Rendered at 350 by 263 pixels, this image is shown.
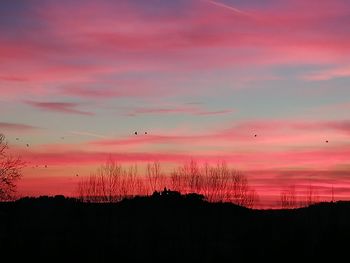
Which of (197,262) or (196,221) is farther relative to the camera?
(196,221)

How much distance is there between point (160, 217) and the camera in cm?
4212

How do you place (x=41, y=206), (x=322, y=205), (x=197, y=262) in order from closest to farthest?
(x=197, y=262) → (x=322, y=205) → (x=41, y=206)

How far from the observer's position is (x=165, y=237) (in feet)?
97.4

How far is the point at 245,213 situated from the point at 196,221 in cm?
857

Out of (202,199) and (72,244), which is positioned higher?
(202,199)

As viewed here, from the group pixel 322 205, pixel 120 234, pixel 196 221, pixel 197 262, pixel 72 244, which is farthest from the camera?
pixel 322 205

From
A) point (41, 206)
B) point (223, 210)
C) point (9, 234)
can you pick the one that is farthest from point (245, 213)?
point (9, 234)

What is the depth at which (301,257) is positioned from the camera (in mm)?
23859

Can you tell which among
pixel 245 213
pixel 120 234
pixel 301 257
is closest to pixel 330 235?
pixel 301 257

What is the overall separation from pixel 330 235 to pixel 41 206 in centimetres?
2961

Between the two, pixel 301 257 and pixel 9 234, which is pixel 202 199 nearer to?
pixel 9 234

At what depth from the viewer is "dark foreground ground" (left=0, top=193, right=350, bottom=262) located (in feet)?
79.3

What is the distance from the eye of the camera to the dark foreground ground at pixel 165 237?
952 inches

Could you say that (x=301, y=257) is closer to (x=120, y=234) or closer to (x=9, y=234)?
(x=120, y=234)
